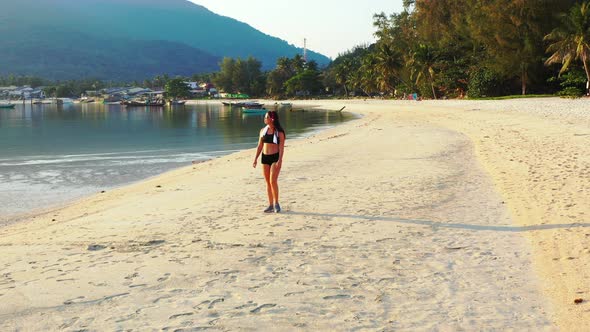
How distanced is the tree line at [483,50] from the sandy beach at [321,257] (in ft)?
123

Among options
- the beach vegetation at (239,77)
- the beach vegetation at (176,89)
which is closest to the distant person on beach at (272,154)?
the beach vegetation at (239,77)

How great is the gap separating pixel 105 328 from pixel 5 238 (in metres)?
4.99

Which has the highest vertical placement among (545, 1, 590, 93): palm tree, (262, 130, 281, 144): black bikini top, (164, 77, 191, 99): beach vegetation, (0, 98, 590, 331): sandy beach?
(164, 77, 191, 99): beach vegetation

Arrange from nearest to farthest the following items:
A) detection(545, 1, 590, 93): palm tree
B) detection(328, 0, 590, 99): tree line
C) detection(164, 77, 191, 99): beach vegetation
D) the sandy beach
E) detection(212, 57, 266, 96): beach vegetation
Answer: the sandy beach, detection(545, 1, 590, 93): palm tree, detection(328, 0, 590, 99): tree line, detection(212, 57, 266, 96): beach vegetation, detection(164, 77, 191, 99): beach vegetation

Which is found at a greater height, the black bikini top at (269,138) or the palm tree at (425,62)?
the palm tree at (425,62)

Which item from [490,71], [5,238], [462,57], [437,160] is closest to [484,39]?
[490,71]

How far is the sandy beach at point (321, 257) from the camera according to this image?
442cm

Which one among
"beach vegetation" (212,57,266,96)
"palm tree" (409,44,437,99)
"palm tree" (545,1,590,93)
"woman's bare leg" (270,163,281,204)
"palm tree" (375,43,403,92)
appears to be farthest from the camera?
"beach vegetation" (212,57,266,96)

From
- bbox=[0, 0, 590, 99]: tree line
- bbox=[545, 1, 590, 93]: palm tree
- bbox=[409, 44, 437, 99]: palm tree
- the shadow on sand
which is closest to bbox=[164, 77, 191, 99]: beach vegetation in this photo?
bbox=[0, 0, 590, 99]: tree line

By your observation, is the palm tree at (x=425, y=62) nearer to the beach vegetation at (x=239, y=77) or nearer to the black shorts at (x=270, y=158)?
the black shorts at (x=270, y=158)

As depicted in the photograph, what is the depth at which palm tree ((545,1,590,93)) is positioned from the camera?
41250 mm

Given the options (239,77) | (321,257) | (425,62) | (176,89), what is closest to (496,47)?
(425,62)

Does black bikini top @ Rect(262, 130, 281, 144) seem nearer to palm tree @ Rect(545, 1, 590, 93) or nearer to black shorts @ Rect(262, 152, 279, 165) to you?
black shorts @ Rect(262, 152, 279, 165)

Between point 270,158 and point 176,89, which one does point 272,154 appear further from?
point 176,89
